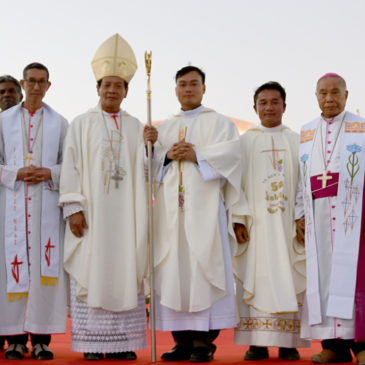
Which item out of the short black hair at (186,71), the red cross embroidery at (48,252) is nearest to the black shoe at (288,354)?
the red cross embroidery at (48,252)

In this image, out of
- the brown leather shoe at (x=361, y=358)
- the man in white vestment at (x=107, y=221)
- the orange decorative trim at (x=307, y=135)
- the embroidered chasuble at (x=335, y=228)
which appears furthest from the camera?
the orange decorative trim at (x=307, y=135)

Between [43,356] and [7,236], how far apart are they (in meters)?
1.15

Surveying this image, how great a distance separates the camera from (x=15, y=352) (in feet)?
19.0

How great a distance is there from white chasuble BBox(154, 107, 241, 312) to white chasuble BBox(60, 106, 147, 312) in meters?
0.22

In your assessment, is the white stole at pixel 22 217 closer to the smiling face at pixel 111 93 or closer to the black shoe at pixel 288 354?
the smiling face at pixel 111 93

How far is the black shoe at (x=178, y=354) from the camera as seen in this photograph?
5672mm

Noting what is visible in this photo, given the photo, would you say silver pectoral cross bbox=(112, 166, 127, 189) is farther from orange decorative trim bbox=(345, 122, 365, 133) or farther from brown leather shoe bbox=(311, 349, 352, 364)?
brown leather shoe bbox=(311, 349, 352, 364)

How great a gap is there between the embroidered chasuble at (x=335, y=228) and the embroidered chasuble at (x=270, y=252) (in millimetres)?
227

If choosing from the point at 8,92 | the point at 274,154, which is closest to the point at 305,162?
the point at 274,154

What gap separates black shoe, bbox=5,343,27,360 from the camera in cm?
574

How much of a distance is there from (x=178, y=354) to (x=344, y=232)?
1818 mm

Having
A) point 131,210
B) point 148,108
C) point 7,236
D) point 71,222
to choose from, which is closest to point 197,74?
point 148,108

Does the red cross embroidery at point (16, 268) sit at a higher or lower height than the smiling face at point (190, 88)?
lower

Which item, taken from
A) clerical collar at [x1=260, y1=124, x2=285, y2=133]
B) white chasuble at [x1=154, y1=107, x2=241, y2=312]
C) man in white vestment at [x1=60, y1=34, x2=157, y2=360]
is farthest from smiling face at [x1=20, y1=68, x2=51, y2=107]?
clerical collar at [x1=260, y1=124, x2=285, y2=133]
